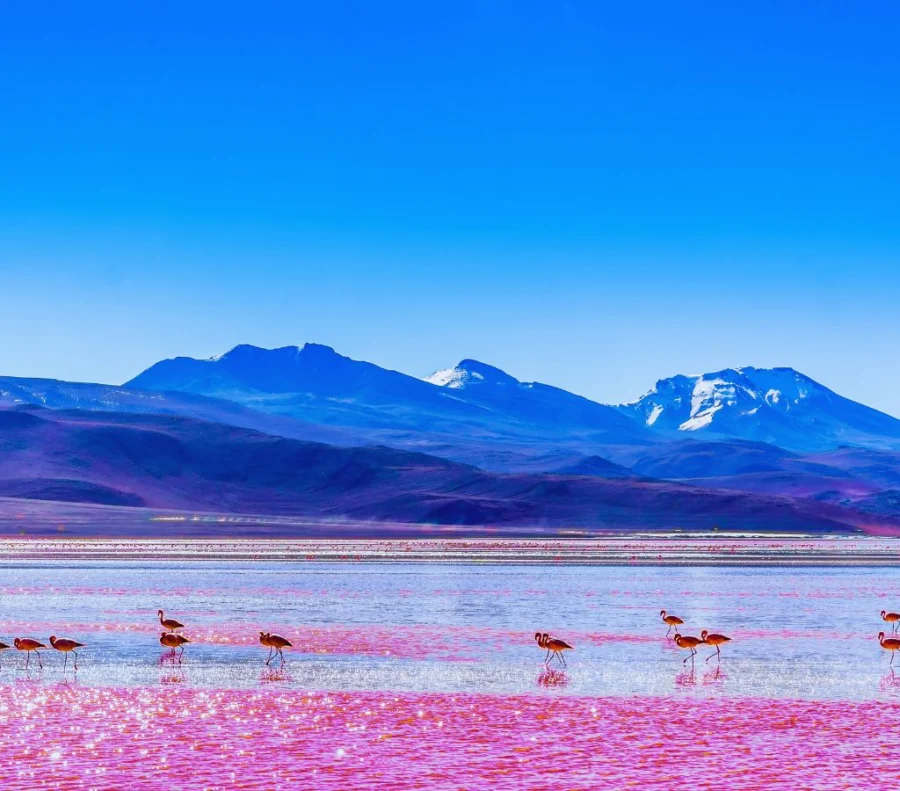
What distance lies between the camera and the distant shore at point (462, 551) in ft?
220

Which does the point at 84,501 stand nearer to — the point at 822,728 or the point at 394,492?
the point at 394,492

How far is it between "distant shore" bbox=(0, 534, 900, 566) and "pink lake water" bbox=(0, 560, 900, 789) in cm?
2445

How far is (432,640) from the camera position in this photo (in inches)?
1195

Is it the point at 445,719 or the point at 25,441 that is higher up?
the point at 25,441

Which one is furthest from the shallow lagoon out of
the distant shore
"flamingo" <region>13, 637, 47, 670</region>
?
the distant shore

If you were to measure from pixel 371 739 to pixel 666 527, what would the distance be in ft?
360

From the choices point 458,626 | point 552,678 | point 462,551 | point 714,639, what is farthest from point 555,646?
point 462,551

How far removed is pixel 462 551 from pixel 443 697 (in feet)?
176

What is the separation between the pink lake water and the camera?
16812mm

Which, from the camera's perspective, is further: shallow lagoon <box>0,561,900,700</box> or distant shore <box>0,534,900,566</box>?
distant shore <box>0,534,900,566</box>

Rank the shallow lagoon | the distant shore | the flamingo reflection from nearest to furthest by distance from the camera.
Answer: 1. the flamingo reflection
2. the shallow lagoon
3. the distant shore

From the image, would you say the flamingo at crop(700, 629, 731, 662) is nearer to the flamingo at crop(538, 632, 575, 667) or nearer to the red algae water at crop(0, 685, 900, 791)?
the flamingo at crop(538, 632, 575, 667)

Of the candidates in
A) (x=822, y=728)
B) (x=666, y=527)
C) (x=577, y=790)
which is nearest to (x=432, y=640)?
(x=822, y=728)

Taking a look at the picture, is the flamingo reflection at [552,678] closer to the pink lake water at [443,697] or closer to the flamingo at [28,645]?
the pink lake water at [443,697]
